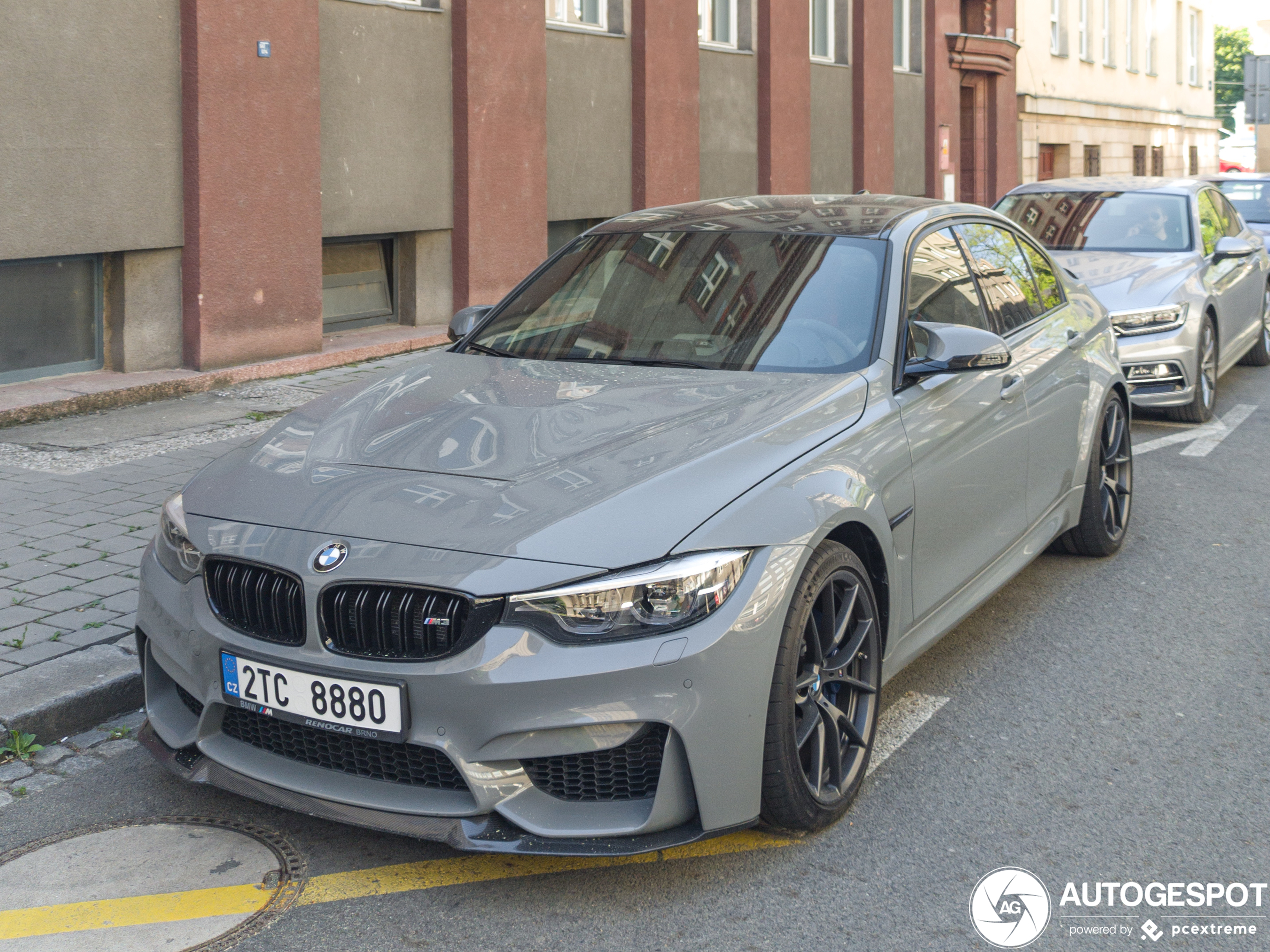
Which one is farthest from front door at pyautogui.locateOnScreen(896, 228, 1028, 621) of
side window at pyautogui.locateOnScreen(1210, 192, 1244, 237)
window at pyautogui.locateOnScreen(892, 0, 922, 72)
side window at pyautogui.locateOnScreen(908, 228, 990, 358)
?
window at pyautogui.locateOnScreen(892, 0, 922, 72)

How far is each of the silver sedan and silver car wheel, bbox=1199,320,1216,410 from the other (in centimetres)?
1

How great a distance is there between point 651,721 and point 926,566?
1422 mm

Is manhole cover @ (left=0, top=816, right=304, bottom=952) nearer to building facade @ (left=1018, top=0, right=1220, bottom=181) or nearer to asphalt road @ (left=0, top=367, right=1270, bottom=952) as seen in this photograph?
asphalt road @ (left=0, top=367, right=1270, bottom=952)

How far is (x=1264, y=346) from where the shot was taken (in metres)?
12.3

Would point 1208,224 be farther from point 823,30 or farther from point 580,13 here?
point 823,30

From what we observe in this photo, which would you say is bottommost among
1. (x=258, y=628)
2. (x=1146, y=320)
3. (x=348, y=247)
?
(x=258, y=628)

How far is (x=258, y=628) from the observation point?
3449 mm

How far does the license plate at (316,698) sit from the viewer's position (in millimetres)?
3211

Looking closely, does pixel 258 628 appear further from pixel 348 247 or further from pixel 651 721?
pixel 348 247

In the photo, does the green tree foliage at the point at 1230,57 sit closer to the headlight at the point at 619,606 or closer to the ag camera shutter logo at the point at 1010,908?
the ag camera shutter logo at the point at 1010,908

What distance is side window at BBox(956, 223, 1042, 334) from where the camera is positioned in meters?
5.32

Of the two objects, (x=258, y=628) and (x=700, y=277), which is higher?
(x=700, y=277)

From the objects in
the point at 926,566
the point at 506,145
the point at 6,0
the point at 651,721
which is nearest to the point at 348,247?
the point at 506,145

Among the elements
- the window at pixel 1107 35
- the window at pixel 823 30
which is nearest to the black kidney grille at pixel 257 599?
the window at pixel 823 30
